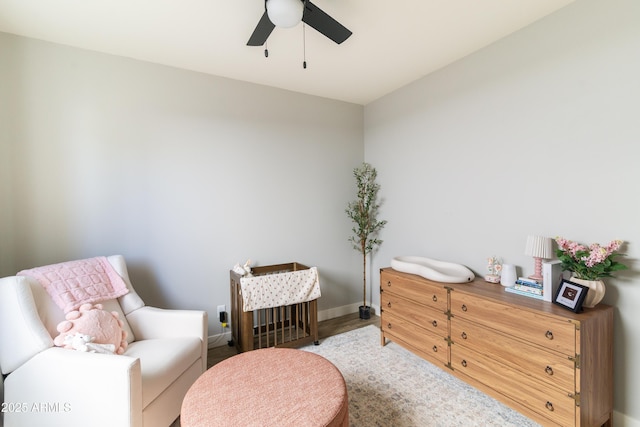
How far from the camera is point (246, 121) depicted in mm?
2824

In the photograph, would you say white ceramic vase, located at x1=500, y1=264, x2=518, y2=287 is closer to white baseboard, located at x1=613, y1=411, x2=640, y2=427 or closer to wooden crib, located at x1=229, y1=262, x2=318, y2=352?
white baseboard, located at x1=613, y1=411, x2=640, y2=427

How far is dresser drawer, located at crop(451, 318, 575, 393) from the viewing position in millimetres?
1454

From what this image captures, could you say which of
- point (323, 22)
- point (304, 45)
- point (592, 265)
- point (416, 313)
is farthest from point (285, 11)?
point (416, 313)

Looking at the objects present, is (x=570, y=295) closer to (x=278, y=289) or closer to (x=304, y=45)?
(x=278, y=289)

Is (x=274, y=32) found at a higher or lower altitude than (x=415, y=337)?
higher

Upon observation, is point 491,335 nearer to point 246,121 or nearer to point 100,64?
point 246,121

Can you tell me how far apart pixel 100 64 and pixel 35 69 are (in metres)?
0.41

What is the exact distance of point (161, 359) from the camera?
1616 millimetres

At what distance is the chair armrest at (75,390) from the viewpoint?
1289 millimetres

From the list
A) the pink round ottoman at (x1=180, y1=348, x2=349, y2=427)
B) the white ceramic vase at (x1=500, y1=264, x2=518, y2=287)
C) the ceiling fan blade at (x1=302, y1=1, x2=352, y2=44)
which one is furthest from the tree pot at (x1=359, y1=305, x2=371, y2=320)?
the ceiling fan blade at (x1=302, y1=1, x2=352, y2=44)

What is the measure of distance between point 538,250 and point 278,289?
1996 mm

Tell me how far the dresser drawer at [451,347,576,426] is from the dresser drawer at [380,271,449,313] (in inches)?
13.4

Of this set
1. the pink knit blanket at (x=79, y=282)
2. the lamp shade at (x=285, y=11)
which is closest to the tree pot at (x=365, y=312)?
the pink knit blanket at (x=79, y=282)

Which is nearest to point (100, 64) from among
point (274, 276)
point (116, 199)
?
point (116, 199)
